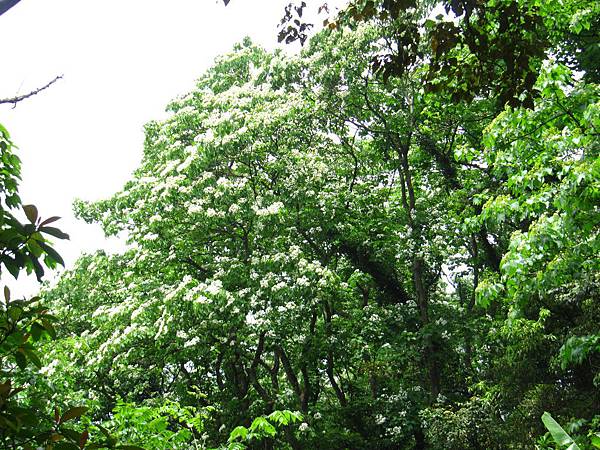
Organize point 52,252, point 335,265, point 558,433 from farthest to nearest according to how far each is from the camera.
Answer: point 335,265 → point 558,433 → point 52,252

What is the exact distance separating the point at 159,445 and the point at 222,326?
5.22 meters

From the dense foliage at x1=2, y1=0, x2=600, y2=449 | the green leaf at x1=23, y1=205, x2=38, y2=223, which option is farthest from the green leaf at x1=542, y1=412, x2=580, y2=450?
the dense foliage at x1=2, y1=0, x2=600, y2=449

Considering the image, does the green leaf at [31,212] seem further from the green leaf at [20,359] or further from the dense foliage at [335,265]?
the dense foliage at [335,265]

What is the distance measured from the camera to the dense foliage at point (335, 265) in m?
7.41

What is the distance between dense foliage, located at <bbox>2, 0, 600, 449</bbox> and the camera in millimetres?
7410

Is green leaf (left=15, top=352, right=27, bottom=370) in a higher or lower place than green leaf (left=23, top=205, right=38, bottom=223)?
lower

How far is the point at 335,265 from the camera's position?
1328cm

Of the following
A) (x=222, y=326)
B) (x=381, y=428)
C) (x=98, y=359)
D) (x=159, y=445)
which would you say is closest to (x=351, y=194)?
(x=222, y=326)

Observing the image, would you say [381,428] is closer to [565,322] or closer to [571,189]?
[565,322]

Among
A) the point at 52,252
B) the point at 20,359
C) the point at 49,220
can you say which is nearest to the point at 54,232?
the point at 49,220

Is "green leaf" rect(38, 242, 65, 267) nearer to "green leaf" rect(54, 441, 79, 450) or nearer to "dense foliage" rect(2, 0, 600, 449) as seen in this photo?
"green leaf" rect(54, 441, 79, 450)

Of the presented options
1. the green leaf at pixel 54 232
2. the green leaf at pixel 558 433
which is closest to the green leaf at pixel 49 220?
the green leaf at pixel 54 232

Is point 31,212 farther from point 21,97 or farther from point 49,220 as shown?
point 21,97

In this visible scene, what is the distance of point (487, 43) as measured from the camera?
11.0ft
